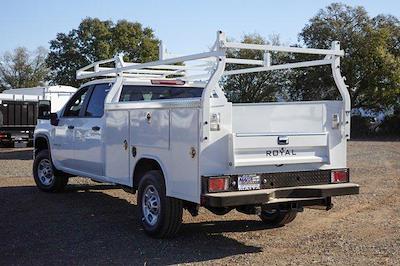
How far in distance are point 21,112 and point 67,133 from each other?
1635 cm

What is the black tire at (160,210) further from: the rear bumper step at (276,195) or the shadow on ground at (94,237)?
the rear bumper step at (276,195)

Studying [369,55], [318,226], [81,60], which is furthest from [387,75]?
[318,226]

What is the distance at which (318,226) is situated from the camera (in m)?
8.04

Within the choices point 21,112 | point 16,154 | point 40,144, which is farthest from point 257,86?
point 40,144

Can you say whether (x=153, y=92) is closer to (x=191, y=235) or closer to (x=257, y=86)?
(x=191, y=235)

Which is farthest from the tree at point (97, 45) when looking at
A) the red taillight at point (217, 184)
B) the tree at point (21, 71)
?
the red taillight at point (217, 184)

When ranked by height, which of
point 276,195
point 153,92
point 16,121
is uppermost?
point 153,92

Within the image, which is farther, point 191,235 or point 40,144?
point 40,144

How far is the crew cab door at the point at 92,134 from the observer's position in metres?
8.80

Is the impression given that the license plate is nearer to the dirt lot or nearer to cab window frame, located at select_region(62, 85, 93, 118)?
the dirt lot

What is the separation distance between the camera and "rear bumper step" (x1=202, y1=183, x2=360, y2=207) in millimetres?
6141

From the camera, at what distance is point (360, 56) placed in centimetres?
3694

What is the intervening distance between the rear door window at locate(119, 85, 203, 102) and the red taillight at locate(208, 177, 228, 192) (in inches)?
117

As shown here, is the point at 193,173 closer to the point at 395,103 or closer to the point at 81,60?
the point at 395,103
